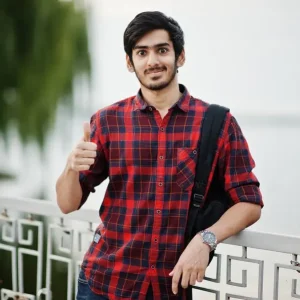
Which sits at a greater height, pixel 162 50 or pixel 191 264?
pixel 162 50

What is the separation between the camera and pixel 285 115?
8.99 metres

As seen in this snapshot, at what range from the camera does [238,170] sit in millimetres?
1270

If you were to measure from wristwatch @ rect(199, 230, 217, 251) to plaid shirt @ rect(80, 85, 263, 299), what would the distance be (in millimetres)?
60

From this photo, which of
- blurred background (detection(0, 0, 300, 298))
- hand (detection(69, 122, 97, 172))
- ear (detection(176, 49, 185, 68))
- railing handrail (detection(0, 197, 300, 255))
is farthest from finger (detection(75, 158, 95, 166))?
blurred background (detection(0, 0, 300, 298))

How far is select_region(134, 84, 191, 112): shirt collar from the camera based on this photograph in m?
1.32

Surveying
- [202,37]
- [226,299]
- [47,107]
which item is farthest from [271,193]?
[226,299]

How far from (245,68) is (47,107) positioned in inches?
181

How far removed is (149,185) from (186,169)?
10 centimetres

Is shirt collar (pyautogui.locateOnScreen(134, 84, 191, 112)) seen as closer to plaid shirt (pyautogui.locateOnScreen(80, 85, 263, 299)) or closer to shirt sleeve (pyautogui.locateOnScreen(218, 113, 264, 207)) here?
plaid shirt (pyautogui.locateOnScreen(80, 85, 263, 299))

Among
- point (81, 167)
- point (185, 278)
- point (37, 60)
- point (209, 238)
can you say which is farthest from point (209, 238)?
point (37, 60)

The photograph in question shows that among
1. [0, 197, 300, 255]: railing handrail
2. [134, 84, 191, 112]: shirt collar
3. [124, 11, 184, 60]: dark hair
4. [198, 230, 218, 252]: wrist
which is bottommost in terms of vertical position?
[0, 197, 300, 255]: railing handrail

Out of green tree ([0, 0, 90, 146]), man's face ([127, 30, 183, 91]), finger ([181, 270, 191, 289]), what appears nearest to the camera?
finger ([181, 270, 191, 289])

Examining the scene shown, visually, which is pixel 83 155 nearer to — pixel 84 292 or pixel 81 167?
pixel 81 167

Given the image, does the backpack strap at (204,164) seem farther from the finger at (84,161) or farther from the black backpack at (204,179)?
the finger at (84,161)
